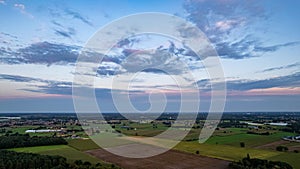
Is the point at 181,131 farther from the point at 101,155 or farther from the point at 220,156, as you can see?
the point at 101,155

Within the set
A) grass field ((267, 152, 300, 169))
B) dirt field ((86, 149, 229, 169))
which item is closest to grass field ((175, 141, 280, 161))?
grass field ((267, 152, 300, 169))

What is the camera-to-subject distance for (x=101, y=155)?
32.2 metres

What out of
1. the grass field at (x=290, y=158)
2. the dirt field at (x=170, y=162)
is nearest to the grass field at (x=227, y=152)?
the grass field at (x=290, y=158)

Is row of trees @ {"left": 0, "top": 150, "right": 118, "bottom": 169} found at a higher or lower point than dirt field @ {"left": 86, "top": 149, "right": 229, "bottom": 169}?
higher

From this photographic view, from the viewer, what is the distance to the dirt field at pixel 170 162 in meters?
26.3

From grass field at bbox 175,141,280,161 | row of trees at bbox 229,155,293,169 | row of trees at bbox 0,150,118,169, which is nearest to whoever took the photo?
row of trees at bbox 0,150,118,169

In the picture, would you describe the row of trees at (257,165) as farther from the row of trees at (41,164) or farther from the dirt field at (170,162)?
the row of trees at (41,164)

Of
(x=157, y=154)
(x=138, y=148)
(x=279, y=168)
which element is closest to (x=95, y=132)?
(x=138, y=148)

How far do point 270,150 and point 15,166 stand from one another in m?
30.0

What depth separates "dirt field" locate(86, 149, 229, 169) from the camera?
26281 mm

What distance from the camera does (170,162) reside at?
2814 centimetres

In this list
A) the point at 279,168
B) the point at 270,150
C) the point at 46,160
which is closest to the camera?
the point at 279,168

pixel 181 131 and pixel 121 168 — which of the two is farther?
pixel 181 131

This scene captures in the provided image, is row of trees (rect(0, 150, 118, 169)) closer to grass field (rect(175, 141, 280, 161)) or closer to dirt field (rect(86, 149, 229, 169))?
dirt field (rect(86, 149, 229, 169))
